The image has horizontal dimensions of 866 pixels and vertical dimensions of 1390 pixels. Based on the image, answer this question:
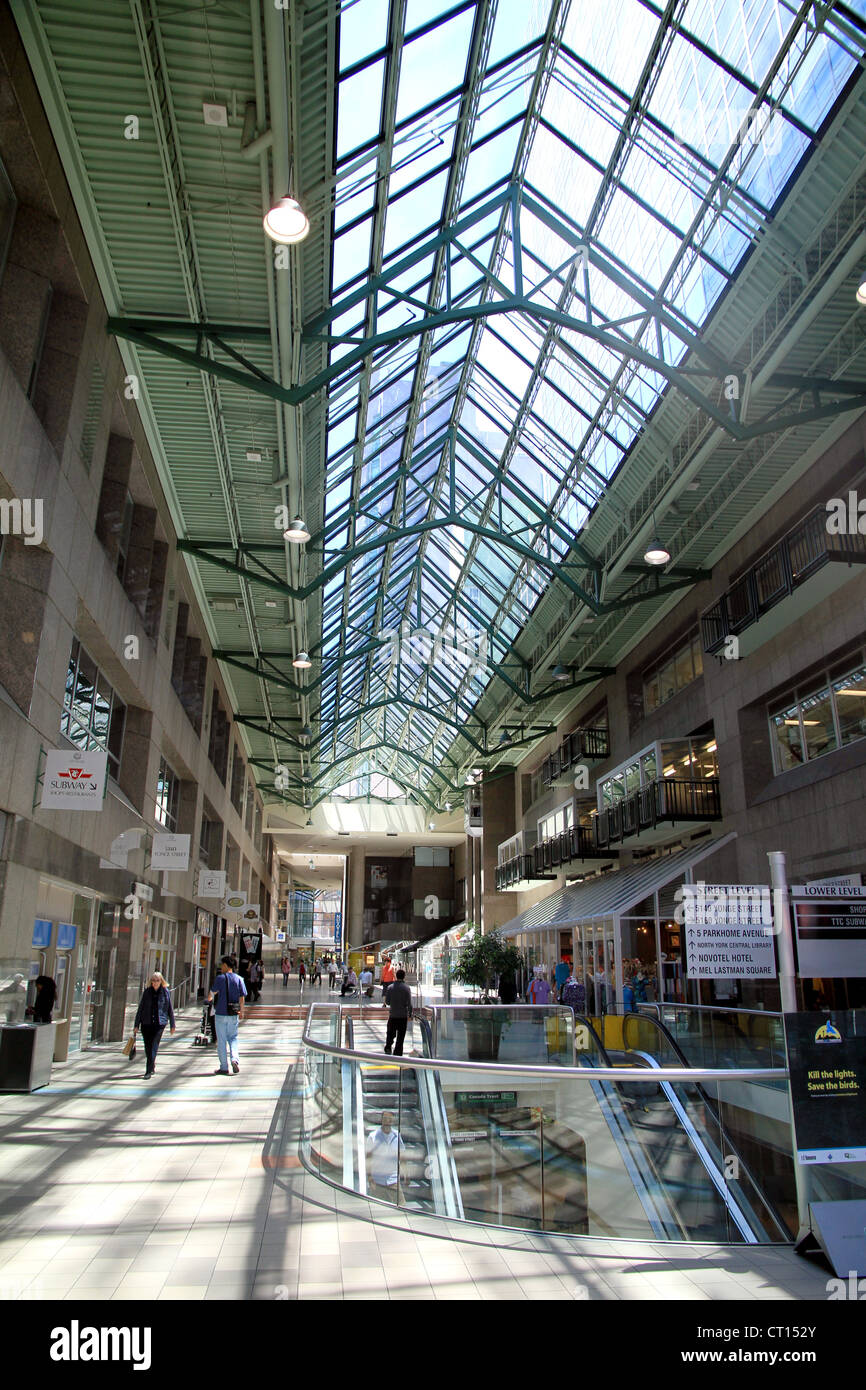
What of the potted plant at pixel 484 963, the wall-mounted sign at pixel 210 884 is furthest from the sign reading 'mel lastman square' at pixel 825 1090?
the potted plant at pixel 484 963

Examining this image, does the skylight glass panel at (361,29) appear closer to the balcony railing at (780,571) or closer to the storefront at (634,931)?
the balcony railing at (780,571)

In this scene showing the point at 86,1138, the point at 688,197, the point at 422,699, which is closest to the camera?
the point at 86,1138

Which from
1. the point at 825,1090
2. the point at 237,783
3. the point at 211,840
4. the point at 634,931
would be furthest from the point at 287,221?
the point at 237,783

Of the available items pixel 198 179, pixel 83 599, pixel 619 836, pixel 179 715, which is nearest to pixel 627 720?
pixel 619 836

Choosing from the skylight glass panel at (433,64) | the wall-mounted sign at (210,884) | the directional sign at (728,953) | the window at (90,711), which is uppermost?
the skylight glass panel at (433,64)

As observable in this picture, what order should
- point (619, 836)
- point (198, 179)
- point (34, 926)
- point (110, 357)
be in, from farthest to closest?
1. point (619, 836)
2. point (110, 357)
3. point (34, 926)
4. point (198, 179)

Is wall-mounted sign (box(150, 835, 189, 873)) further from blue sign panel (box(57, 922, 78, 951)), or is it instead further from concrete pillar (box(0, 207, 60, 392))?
concrete pillar (box(0, 207, 60, 392))

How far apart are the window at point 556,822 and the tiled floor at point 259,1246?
2631cm

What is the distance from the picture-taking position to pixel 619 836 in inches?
1036

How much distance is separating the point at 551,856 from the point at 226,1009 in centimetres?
2194

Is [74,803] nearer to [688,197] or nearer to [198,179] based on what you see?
[198,179]

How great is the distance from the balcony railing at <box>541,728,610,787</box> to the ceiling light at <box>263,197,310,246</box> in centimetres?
2368

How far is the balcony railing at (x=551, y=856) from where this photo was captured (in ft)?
97.8
